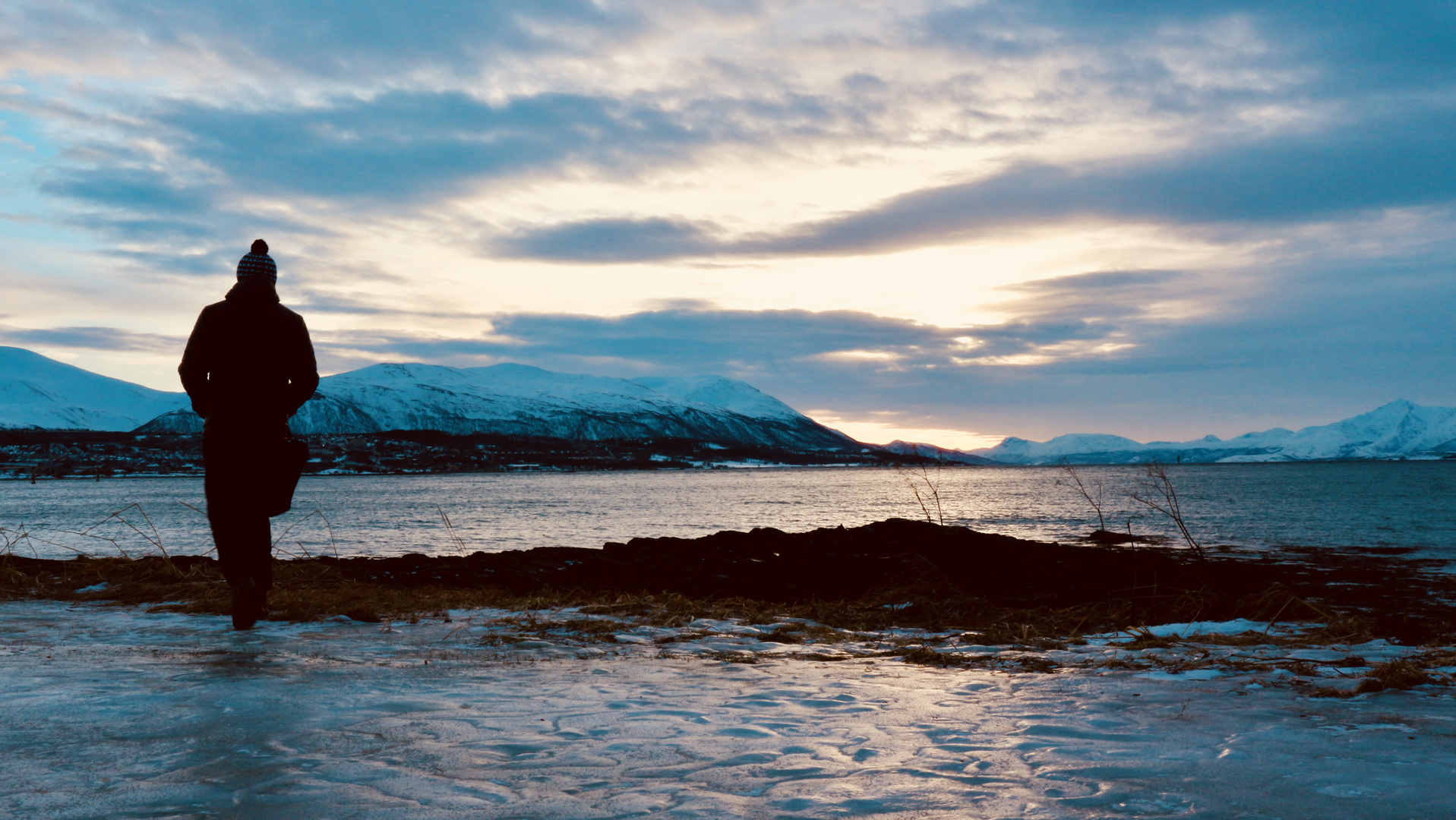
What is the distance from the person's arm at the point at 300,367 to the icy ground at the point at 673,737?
5.58 ft

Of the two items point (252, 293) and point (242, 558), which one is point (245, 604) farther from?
point (252, 293)

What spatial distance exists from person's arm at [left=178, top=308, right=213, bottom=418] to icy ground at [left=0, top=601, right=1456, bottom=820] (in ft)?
5.38

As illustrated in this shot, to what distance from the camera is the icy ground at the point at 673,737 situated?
2.63 metres

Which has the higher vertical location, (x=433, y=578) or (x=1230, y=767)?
(x=1230, y=767)

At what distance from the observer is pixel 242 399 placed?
5977mm

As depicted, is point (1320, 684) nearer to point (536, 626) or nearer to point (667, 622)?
point (667, 622)

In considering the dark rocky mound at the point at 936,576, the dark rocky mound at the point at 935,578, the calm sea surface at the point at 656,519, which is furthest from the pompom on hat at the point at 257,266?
the calm sea surface at the point at 656,519

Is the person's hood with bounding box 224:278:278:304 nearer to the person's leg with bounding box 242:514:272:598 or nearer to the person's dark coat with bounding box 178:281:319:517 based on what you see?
the person's dark coat with bounding box 178:281:319:517

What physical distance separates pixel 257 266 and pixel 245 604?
7.81 feet

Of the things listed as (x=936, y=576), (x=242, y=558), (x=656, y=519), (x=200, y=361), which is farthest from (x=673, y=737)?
(x=656, y=519)

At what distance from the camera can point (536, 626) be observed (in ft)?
21.6

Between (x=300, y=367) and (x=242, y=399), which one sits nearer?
(x=242, y=399)

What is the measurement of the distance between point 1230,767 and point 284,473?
228 inches

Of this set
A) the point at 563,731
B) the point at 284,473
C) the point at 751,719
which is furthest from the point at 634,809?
the point at 284,473
